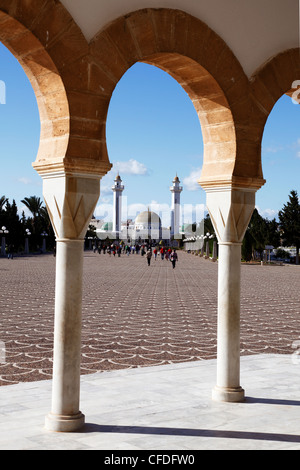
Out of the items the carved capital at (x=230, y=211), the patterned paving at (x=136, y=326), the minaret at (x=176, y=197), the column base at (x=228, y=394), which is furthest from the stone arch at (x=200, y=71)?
the minaret at (x=176, y=197)

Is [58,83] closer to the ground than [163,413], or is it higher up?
higher up

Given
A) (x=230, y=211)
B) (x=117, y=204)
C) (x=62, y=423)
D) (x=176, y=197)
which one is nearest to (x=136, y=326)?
(x=230, y=211)

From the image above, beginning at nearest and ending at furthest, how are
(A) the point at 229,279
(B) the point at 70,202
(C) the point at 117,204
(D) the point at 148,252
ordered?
(B) the point at 70,202 → (A) the point at 229,279 → (D) the point at 148,252 → (C) the point at 117,204

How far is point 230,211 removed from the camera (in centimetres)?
539

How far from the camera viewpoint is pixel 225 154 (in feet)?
18.1

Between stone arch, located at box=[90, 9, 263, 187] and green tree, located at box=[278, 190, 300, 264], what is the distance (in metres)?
44.5

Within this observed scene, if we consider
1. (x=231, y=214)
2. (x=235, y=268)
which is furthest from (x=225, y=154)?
(x=235, y=268)

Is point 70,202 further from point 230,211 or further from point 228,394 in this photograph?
point 228,394

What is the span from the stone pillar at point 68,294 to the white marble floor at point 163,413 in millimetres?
211

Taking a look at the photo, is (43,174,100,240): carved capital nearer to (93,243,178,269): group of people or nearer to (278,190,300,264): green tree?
(93,243,178,269): group of people

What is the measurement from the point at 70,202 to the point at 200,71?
75.0 inches

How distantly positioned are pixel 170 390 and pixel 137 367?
1223 mm

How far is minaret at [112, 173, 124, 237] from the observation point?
9326 centimetres
